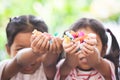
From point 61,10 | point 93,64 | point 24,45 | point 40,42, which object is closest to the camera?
point 40,42

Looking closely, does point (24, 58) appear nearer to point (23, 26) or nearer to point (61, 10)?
point (23, 26)

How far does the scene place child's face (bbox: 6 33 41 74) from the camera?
2.98 ft

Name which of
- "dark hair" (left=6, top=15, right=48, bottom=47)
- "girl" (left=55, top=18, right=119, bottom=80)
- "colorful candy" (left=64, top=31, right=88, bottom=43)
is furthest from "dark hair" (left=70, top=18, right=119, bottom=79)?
"colorful candy" (left=64, top=31, right=88, bottom=43)

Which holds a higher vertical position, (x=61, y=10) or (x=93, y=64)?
(x=61, y=10)

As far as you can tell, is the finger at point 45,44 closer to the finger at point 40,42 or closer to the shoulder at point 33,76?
the finger at point 40,42

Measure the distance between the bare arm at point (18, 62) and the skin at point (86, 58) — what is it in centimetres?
10

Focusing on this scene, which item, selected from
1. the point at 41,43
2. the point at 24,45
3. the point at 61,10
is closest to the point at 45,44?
the point at 41,43

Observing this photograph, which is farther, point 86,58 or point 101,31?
point 101,31

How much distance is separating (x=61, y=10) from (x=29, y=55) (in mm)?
516

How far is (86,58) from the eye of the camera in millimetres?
769

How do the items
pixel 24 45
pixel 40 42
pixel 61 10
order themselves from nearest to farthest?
pixel 40 42 < pixel 24 45 < pixel 61 10

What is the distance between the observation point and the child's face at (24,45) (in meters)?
0.91

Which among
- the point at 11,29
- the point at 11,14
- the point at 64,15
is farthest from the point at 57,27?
the point at 11,29

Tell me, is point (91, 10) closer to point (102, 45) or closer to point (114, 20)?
point (114, 20)
